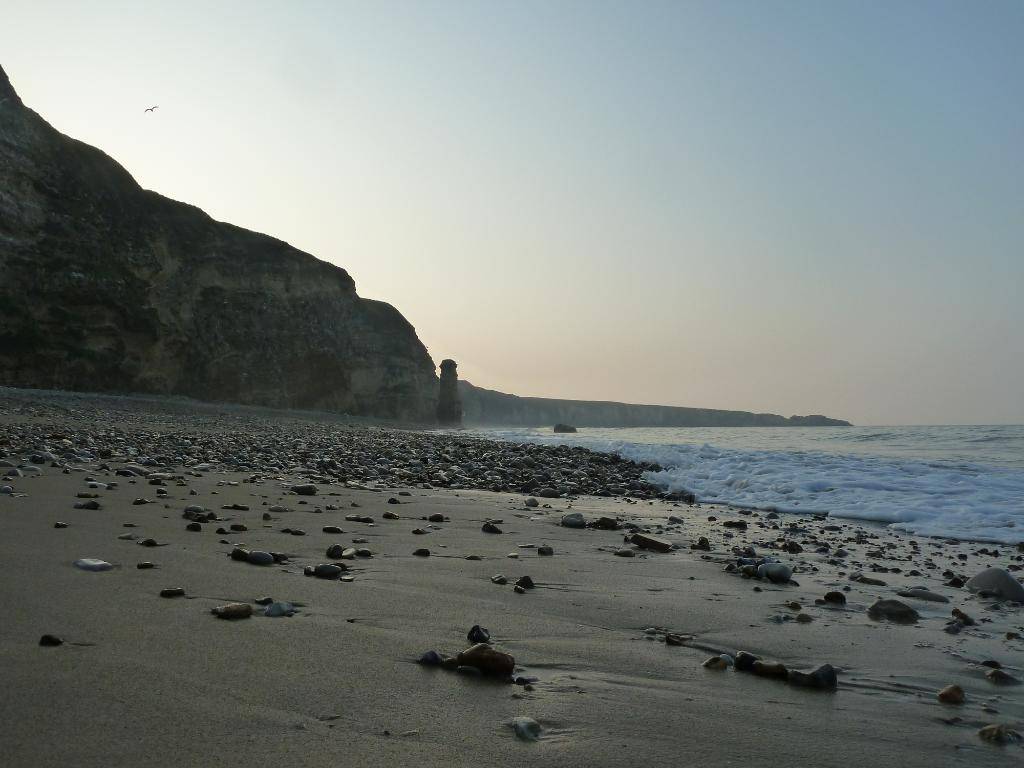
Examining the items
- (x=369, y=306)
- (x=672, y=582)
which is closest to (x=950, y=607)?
(x=672, y=582)

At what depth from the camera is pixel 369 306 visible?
181ft

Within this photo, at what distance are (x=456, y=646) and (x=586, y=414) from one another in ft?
445

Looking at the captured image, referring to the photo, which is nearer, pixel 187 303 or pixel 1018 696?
pixel 1018 696

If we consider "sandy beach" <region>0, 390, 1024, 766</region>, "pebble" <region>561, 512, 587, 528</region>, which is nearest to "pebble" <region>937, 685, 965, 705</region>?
"sandy beach" <region>0, 390, 1024, 766</region>

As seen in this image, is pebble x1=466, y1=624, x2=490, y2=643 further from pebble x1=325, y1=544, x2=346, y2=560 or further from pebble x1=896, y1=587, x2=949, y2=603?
pebble x1=896, y1=587, x2=949, y2=603

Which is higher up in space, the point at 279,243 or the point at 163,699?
the point at 279,243

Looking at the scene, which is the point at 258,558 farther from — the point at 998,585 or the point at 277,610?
the point at 998,585

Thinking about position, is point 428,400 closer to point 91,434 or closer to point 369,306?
point 369,306

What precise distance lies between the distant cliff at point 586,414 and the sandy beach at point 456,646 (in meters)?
106

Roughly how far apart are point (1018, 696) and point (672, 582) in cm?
179

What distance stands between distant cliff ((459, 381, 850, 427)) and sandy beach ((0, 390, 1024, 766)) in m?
106

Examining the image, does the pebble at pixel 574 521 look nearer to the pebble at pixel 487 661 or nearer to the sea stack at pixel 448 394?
the pebble at pixel 487 661

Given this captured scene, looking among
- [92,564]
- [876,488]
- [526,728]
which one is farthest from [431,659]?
[876,488]

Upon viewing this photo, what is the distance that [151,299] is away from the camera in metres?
33.5
